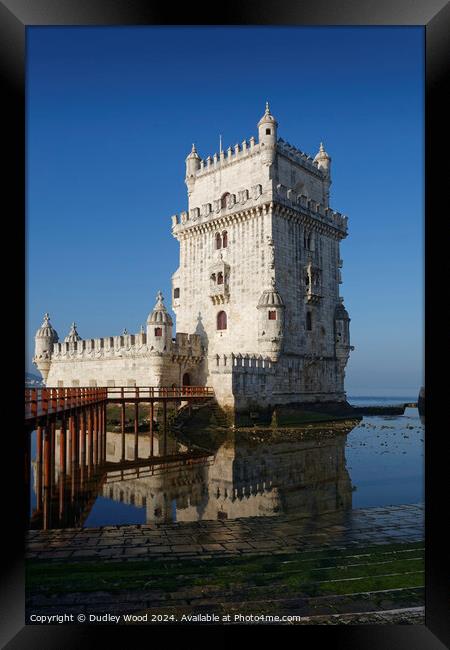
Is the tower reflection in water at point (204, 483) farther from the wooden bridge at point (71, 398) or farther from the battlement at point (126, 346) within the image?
the battlement at point (126, 346)

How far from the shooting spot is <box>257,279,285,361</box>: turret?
1166 inches

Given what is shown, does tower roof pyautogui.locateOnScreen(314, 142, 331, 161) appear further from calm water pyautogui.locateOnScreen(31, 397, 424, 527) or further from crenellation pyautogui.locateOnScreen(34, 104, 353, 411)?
calm water pyautogui.locateOnScreen(31, 397, 424, 527)

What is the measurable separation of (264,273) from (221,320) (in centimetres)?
448

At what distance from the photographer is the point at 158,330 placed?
30.2 m

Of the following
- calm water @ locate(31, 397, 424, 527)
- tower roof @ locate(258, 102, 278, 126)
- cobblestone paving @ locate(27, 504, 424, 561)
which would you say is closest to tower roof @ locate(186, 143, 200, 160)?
tower roof @ locate(258, 102, 278, 126)

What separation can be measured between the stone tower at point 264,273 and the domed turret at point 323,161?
0.09 m

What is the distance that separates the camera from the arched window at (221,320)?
3266 cm

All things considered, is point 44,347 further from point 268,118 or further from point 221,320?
point 268,118

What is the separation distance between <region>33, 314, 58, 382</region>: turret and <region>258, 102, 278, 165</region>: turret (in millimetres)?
20863

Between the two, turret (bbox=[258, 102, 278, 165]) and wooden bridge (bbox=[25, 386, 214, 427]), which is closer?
wooden bridge (bbox=[25, 386, 214, 427])

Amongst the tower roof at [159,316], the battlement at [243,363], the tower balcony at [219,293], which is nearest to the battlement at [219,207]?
the tower balcony at [219,293]

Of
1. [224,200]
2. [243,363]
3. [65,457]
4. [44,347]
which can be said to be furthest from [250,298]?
[65,457]
